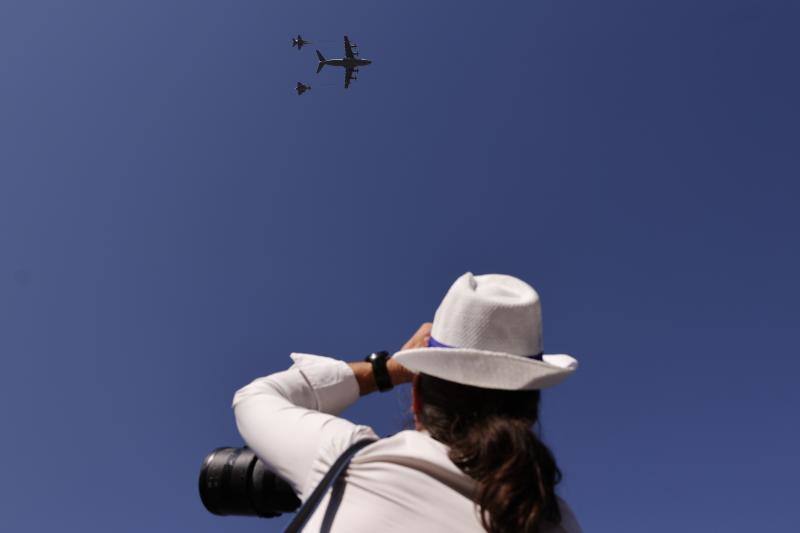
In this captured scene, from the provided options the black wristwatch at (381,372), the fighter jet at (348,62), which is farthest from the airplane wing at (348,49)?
the black wristwatch at (381,372)

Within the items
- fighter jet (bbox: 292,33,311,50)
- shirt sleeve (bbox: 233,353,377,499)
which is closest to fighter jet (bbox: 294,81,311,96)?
fighter jet (bbox: 292,33,311,50)

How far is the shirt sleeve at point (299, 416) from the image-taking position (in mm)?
2244

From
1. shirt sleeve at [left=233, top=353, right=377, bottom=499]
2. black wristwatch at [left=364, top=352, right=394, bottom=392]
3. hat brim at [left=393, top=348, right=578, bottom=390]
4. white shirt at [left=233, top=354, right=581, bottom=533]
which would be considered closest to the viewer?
white shirt at [left=233, top=354, right=581, bottom=533]

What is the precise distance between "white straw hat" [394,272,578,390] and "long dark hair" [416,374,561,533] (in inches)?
3.4

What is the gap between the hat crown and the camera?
2.62 metres

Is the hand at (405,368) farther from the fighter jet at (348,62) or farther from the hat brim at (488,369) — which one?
the fighter jet at (348,62)

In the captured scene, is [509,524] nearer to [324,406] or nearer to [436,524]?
[436,524]

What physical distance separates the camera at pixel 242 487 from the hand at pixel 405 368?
2.50 feet

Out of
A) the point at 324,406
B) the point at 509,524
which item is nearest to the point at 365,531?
the point at 509,524

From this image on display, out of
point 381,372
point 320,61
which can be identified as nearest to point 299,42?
point 320,61

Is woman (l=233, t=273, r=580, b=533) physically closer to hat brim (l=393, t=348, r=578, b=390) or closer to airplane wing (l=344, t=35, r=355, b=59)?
hat brim (l=393, t=348, r=578, b=390)

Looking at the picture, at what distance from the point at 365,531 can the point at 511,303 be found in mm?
1142

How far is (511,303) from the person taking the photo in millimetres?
2670

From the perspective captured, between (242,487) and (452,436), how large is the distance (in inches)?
49.9
